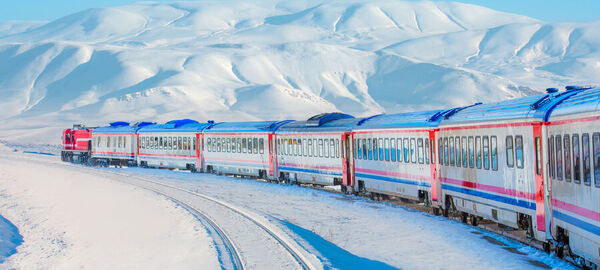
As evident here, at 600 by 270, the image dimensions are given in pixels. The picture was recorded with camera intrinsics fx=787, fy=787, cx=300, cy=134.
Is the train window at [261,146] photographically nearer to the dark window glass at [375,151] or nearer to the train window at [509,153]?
the dark window glass at [375,151]

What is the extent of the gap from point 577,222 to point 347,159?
18.4 m

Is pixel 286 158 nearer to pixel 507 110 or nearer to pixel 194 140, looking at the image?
pixel 194 140

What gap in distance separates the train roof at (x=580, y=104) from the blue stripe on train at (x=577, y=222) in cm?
183

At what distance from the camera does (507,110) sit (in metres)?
17.9

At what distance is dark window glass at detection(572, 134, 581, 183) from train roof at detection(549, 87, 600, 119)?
1.58ft

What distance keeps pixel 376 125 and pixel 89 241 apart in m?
10.9

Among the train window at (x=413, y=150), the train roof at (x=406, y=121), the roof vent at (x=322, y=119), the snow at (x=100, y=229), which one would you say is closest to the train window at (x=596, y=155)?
the snow at (x=100, y=229)

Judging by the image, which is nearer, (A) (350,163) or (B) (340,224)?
(B) (340,224)

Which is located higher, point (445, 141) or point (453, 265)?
point (445, 141)

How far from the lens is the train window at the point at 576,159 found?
515 inches

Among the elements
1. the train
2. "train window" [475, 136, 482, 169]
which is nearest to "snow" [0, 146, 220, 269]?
the train

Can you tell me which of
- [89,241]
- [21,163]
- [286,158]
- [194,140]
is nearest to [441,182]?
[89,241]

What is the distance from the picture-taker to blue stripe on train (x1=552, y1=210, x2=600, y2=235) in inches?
491

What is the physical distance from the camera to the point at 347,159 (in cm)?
3162
